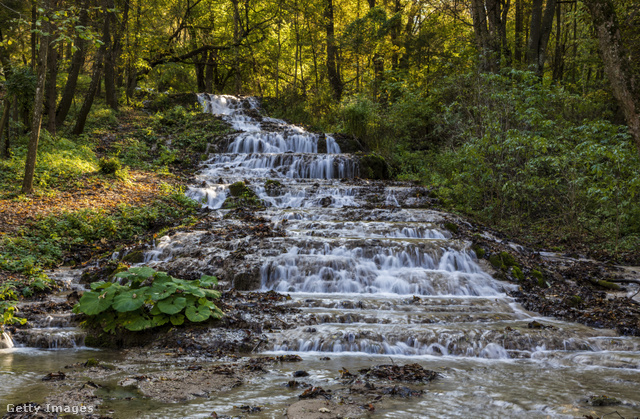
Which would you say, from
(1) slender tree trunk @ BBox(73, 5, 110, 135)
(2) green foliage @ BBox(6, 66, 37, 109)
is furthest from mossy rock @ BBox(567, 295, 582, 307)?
(1) slender tree trunk @ BBox(73, 5, 110, 135)

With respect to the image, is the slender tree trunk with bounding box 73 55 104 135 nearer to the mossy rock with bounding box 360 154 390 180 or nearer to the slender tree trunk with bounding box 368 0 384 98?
the mossy rock with bounding box 360 154 390 180

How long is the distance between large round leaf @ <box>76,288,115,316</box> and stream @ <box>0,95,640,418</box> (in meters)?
0.42

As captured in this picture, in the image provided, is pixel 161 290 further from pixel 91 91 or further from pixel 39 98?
pixel 91 91

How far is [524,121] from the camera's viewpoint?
11.2 m

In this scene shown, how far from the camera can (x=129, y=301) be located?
518 cm

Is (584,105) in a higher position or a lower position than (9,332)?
higher

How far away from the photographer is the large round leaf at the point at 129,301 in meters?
5.14

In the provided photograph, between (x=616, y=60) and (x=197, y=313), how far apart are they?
18.8 feet

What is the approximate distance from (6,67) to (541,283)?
1564cm

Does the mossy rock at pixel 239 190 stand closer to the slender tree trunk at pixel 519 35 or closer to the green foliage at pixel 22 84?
the green foliage at pixel 22 84

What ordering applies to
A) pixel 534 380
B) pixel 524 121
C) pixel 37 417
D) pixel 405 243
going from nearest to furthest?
pixel 37 417
pixel 534 380
pixel 405 243
pixel 524 121

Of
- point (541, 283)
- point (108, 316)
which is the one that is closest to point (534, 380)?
point (541, 283)

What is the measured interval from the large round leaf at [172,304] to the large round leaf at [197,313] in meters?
0.10

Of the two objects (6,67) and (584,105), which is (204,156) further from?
(584,105)
